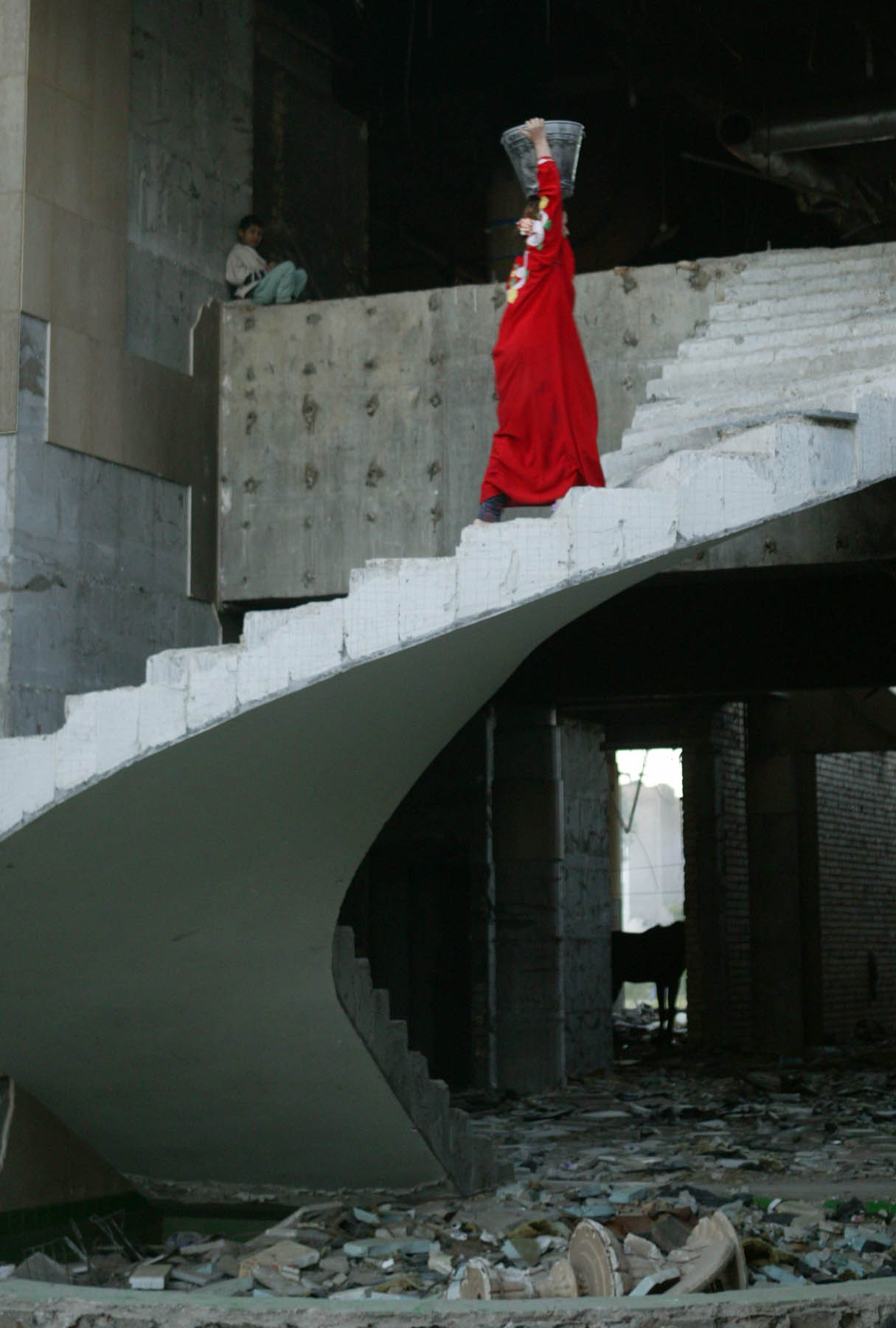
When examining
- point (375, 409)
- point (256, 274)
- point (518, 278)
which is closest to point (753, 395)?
point (518, 278)

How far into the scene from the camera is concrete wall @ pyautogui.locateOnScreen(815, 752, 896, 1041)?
759 inches

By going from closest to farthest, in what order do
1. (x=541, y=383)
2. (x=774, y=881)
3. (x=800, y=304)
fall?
(x=541, y=383) < (x=800, y=304) < (x=774, y=881)

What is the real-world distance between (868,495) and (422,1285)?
484 centimetres

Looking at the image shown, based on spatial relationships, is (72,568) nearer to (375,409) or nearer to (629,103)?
(375,409)

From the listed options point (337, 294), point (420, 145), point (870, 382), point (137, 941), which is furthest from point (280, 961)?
point (420, 145)

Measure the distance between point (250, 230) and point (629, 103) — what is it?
449 cm

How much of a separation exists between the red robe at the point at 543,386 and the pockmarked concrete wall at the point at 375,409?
1.90 metres

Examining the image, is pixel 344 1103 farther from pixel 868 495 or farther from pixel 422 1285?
pixel 868 495

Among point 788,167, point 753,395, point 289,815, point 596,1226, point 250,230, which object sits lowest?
point 596,1226

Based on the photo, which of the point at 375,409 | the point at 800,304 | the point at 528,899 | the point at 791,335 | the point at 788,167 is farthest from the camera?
the point at 528,899

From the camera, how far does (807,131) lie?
1220cm

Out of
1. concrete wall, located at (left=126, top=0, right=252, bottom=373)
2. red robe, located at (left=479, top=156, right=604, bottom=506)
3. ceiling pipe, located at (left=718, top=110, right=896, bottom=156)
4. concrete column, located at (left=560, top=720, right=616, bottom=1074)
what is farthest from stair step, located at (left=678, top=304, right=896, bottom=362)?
concrete column, located at (left=560, top=720, right=616, bottom=1074)

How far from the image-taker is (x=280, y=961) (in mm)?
7723

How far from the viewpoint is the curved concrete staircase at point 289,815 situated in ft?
19.8
